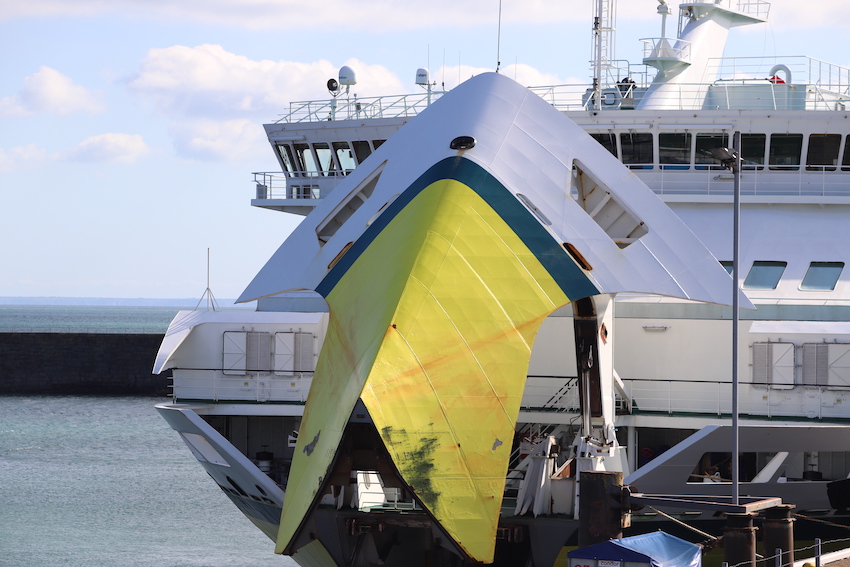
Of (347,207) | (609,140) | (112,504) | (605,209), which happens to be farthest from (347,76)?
(112,504)

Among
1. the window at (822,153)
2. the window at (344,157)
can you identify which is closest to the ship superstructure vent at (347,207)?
the window at (344,157)

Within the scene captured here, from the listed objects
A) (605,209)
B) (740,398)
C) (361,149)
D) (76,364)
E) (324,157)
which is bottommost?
(76,364)

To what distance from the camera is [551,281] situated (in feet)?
41.9

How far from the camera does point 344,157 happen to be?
24.4 meters

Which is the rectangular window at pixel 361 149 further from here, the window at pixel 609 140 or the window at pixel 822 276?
the window at pixel 822 276

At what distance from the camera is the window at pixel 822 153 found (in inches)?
843

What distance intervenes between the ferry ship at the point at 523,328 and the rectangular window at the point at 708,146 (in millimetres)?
43

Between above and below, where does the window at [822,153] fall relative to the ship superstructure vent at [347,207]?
above

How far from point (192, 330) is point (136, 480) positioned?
26.7m

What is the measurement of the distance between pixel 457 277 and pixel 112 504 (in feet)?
96.6

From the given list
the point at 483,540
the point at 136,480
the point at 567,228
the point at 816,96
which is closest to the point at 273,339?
the point at 567,228

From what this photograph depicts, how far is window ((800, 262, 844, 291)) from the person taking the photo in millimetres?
19672

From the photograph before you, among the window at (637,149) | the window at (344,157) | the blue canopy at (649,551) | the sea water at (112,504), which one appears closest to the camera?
the blue canopy at (649,551)

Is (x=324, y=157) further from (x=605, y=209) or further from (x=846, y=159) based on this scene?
(x=605, y=209)
